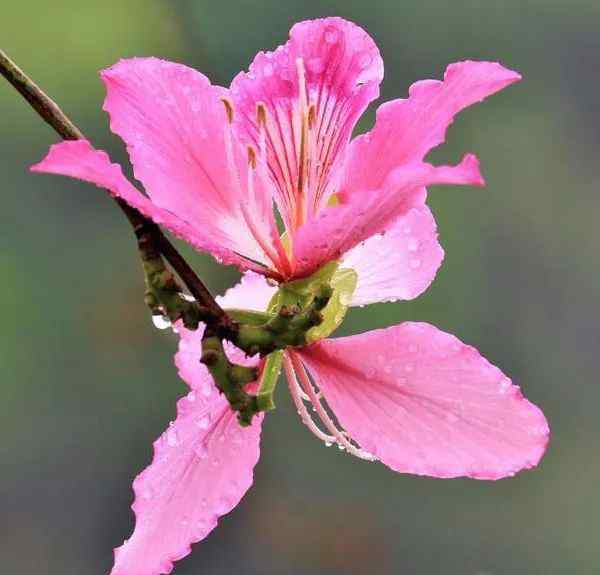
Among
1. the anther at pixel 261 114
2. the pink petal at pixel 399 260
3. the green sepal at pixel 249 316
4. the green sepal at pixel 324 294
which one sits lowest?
the pink petal at pixel 399 260

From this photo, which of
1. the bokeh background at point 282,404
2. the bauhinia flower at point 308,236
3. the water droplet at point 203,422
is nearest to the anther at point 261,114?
the bauhinia flower at point 308,236

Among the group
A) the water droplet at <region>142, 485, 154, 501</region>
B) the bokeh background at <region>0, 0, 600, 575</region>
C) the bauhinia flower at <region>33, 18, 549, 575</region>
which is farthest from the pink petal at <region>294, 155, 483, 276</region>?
the bokeh background at <region>0, 0, 600, 575</region>

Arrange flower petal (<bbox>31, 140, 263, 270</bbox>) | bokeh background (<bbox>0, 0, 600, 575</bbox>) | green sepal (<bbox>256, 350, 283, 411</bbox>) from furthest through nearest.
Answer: bokeh background (<bbox>0, 0, 600, 575</bbox>)
green sepal (<bbox>256, 350, 283, 411</bbox>)
flower petal (<bbox>31, 140, 263, 270</bbox>)

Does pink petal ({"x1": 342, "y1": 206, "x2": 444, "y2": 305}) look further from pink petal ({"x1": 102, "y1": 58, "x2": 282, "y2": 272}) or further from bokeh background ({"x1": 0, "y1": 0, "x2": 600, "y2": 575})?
bokeh background ({"x1": 0, "y1": 0, "x2": 600, "y2": 575})

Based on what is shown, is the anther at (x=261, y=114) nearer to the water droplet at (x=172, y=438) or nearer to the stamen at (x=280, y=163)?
the stamen at (x=280, y=163)

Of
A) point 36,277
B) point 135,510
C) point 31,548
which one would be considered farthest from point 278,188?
point 31,548

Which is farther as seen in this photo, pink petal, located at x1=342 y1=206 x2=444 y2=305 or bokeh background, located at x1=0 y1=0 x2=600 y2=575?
bokeh background, located at x1=0 y1=0 x2=600 y2=575

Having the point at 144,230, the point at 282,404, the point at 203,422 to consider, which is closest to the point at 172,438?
the point at 203,422
